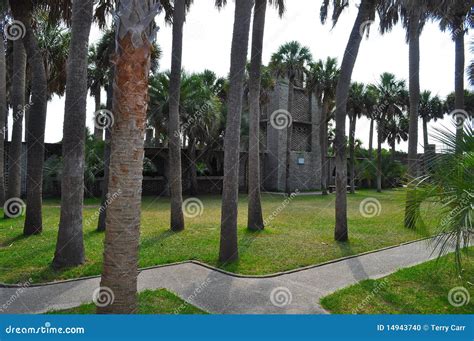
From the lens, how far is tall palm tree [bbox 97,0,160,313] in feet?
12.8

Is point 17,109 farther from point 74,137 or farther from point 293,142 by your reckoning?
point 293,142

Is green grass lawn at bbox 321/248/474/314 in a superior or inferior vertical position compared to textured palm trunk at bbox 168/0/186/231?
inferior

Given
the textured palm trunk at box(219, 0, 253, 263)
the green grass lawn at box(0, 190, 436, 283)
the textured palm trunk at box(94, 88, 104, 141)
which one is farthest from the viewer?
the textured palm trunk at box(94, 88, 104, 141)

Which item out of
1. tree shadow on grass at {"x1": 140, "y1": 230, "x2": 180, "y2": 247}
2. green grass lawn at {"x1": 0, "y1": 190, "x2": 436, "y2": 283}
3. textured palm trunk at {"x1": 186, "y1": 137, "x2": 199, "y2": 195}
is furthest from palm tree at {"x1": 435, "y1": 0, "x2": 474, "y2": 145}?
textured palm trunk at {"x1": 186, "y1": 137, "x2": 199, "y2": 195}

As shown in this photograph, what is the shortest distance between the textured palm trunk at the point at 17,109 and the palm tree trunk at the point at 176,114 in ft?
24.7

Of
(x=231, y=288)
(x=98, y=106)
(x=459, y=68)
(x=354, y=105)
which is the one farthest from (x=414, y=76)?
(x=98, y=106)

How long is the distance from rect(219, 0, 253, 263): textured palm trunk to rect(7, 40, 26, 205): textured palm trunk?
11.1 metres

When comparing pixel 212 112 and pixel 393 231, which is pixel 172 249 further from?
pixel 212 112

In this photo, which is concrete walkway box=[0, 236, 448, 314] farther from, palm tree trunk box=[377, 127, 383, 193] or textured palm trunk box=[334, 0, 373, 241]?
palm tree trunk box=[377, 127, 383, 193]

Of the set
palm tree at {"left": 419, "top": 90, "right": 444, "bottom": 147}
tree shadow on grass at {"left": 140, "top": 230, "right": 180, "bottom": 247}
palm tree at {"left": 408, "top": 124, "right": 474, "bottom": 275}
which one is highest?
palm tree at {"left": 419, "top": 90, "right": 444, "bottom": 147}

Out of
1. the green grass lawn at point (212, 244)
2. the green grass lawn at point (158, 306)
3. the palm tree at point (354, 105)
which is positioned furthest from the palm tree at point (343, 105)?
the palm tree at point (354, 105)

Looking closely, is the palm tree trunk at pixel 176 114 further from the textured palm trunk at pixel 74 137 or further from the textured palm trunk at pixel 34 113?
the textured palm trunk at pixel 74 137

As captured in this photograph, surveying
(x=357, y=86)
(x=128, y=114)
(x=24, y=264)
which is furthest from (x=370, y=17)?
(x=357, y=86)

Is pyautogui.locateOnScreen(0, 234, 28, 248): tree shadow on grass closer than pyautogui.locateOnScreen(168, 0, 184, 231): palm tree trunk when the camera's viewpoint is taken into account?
Yes
